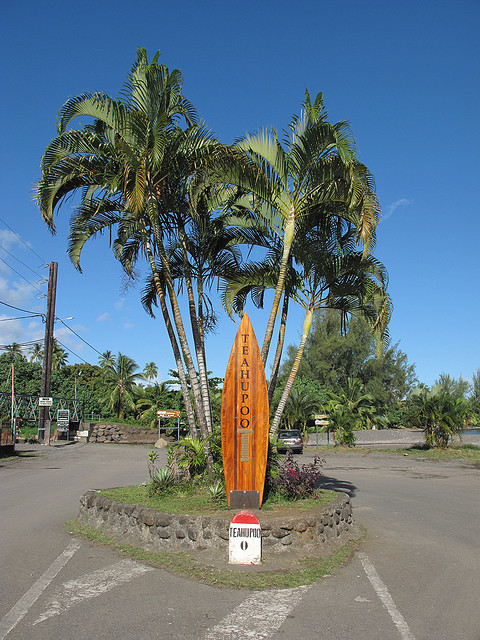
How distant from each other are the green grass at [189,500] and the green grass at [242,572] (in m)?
0.83

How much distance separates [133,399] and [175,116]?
41432 millimetres

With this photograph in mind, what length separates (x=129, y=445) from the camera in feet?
120

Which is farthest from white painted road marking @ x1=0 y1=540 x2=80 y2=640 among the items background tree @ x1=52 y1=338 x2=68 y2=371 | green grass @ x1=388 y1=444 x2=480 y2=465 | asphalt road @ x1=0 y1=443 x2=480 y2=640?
background tree @ x1=52 y1=338 x2=68 y2=371

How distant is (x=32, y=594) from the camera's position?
5.34m

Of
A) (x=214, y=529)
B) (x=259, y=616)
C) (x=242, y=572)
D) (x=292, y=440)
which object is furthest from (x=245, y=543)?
(x=292, y=440)

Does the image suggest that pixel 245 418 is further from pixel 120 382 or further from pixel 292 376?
pixel 120 382

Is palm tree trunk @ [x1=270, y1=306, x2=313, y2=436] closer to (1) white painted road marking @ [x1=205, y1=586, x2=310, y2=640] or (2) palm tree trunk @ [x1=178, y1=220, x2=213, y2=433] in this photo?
(2) palm tree trunk @ [x1=178, y1=220, x2=213, y2=433]

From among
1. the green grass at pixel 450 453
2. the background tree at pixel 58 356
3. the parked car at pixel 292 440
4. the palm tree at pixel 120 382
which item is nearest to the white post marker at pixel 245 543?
the green grass at pixel 450 453

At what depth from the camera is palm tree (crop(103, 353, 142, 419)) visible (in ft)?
162

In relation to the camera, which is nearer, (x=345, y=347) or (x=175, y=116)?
(x=175, y=116)

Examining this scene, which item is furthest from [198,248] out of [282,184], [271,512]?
[271,512]

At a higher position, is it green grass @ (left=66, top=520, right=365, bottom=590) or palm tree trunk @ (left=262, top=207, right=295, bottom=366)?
palm tree trunk @ (left=262, top=207, right=295, bottom=366)

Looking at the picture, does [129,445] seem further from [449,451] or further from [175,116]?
[175,116]

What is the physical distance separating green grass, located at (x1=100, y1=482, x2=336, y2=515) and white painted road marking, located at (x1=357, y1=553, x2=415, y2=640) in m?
1.24
